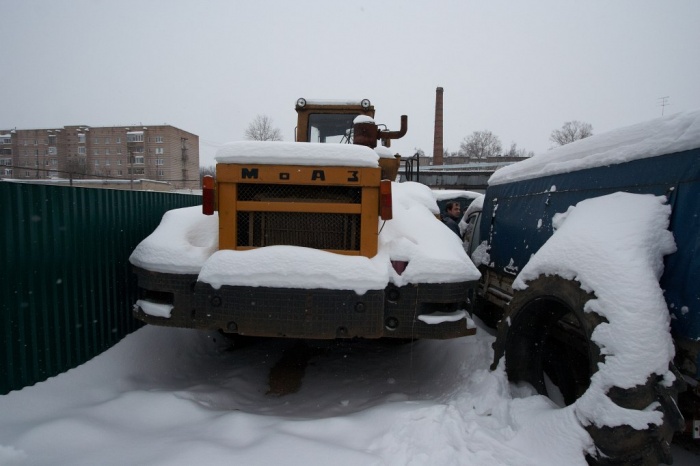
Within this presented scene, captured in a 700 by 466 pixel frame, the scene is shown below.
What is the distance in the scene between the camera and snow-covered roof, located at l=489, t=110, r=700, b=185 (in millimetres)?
2554

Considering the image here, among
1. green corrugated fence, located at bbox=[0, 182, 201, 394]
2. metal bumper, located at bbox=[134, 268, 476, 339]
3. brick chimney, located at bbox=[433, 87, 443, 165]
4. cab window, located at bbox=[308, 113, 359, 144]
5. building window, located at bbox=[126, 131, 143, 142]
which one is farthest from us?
building window, located at bbox=[126, 131, 143, 142]

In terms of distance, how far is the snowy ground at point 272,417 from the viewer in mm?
2338

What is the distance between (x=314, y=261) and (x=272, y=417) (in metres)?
1.17

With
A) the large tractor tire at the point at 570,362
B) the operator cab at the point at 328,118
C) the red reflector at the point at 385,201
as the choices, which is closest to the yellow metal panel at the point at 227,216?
the red reflector at the point at 385,201

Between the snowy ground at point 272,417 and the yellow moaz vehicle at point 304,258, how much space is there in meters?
0.59

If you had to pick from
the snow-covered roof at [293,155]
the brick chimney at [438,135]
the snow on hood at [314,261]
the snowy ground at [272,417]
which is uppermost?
the brick chimney at [438,135]

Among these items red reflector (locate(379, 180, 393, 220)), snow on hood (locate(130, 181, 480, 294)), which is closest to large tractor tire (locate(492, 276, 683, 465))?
snow on hood (locate(130, 181, 480, 294))

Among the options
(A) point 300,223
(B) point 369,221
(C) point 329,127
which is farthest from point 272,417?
(C) point 329,127

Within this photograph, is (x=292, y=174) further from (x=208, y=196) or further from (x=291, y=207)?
(x=208, y=196)

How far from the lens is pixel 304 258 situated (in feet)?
10.6

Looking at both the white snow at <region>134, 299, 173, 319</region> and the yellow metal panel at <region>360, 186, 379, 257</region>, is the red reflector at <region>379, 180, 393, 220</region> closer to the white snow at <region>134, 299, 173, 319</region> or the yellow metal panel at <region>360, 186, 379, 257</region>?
the yellow metal panel at <region>360, 186, 379, 257</region>

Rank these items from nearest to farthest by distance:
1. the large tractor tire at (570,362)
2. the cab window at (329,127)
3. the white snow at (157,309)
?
the large tractor tire at (570,362), the white snow at (157,309), the cab window at (329,127)

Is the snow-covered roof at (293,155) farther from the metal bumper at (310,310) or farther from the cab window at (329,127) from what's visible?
the cab window at (329,127)

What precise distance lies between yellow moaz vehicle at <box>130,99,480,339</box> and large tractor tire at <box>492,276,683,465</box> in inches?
17.0
